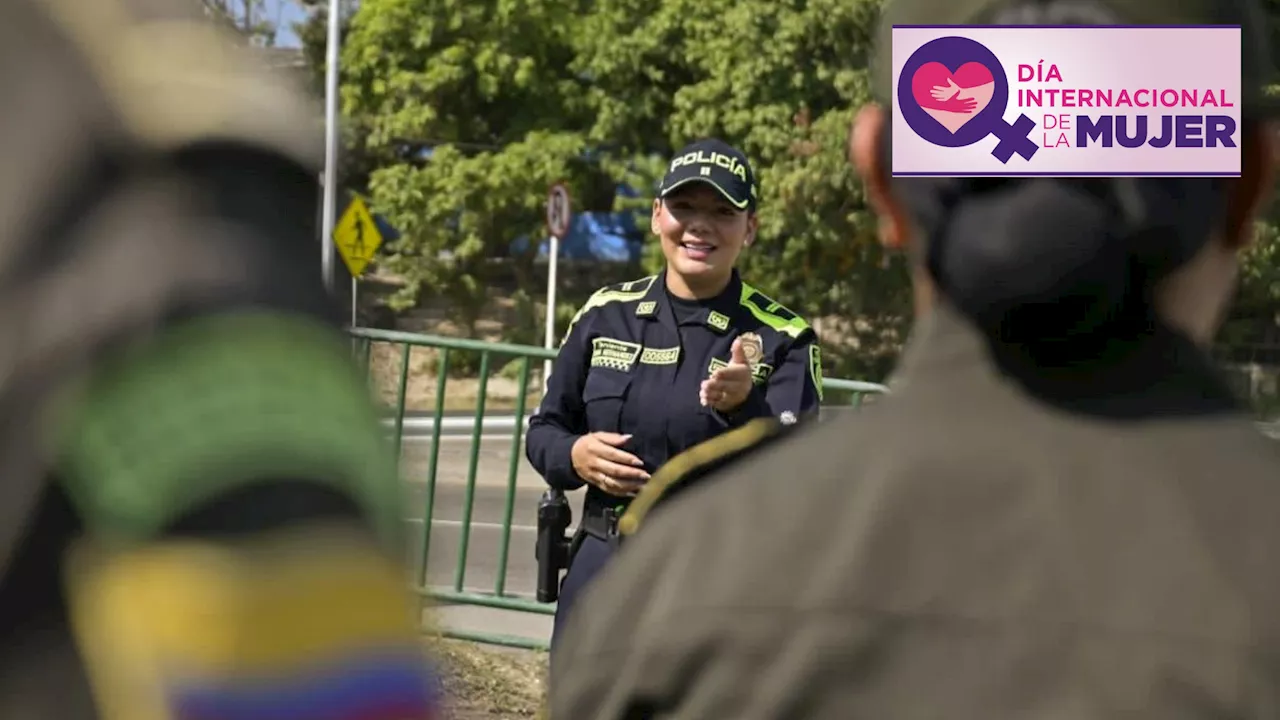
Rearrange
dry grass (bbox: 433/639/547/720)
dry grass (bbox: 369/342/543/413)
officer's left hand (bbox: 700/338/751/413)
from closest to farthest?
officer's left hand (bbox: 700/338/751/413) < dry grass (bbox: 433/639/547/720) < dry grass (bbox: 369/342/543/413)

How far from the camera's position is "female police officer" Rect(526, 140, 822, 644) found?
144 inches

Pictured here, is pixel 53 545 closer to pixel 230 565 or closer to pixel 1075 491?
pixel 230 565

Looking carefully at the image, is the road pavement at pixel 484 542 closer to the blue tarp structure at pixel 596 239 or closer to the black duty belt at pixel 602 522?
the black duty belt at pixel 602 522

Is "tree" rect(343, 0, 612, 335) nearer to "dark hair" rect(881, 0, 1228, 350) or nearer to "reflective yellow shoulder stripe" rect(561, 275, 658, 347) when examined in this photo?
"reflective yellow shoulder stripe" rect(561, 275, 658, 347)

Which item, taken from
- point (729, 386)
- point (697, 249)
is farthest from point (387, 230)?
point (729, 386)

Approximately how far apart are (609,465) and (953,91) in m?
2.08

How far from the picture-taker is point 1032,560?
140 centimetres

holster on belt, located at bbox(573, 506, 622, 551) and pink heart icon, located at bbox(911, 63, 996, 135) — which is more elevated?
pink heart icon, located at bbox(911, 63, 996, 135)

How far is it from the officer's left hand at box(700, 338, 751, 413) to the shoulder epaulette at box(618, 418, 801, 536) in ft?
6.35

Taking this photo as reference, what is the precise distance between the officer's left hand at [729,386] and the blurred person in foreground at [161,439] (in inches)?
115

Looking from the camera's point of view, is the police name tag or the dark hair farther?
the police name tag

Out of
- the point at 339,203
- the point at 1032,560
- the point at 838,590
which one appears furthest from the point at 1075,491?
the point at 339,203

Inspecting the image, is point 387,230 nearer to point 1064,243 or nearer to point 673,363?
point 673,363

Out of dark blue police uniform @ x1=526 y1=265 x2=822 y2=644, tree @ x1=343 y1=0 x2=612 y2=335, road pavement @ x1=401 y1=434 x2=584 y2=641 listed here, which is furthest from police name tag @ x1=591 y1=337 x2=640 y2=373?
tree @ x1=343 y1=0 x2=612 y2=335
